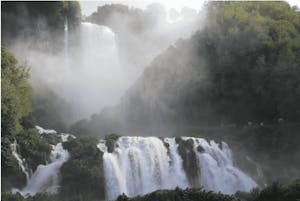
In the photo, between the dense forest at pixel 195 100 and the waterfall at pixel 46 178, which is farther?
the dense forest at pixel 195 100

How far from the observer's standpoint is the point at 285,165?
3822cm

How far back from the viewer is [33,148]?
31094 millimetres

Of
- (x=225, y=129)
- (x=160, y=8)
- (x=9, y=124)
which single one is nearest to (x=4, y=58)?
(x=9, y=124)

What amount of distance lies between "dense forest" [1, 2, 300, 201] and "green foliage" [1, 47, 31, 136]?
8 cm

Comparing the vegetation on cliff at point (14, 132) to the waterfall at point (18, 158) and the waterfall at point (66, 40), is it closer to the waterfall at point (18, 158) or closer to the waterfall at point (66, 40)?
the waterfall at point (18, 158)

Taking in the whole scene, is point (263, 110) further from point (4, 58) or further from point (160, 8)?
point (160, 8)

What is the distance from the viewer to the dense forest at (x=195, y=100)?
30484mm

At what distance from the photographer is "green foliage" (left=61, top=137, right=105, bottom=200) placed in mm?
28844

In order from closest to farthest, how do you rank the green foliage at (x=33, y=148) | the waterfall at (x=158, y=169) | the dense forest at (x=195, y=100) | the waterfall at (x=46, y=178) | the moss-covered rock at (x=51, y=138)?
the waterfall at (x=46, y=178)
the waterfall at (x=158, y=169)
the green foliage at (x=33, y=148)
the dense forest at (x=195, y=100)
the moss-covered rock at (x=51, y=138)

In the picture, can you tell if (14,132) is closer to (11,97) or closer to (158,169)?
(11,97)

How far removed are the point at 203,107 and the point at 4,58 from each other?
77.2 feet

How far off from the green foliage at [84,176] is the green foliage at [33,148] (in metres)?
1.78

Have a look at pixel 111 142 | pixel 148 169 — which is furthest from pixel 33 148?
pixel 148 169

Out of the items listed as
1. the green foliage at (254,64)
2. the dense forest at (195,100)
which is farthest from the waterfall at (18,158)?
the green foliage at (254,64)
